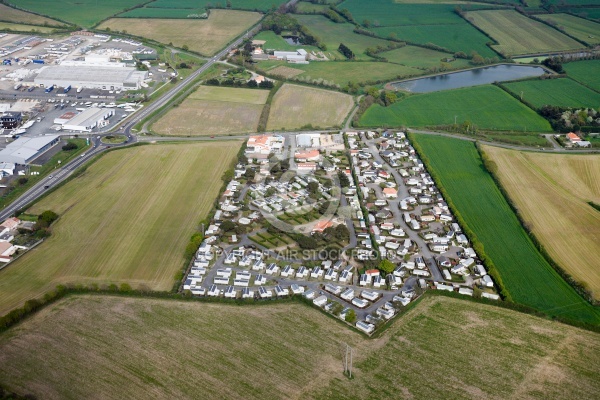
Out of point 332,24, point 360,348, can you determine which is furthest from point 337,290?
point 332,24

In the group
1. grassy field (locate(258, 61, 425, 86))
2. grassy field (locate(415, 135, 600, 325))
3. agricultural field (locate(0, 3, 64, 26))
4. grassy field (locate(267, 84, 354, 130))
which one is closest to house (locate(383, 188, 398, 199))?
grassy field (locate(415, 135, 600, 325))

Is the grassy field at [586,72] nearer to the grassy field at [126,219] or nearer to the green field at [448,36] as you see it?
the green field at [448,36]

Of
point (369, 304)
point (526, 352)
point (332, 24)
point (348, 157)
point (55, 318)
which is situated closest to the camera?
point (526, 352)

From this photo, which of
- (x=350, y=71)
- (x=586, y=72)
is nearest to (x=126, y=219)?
(x=350, y=71)

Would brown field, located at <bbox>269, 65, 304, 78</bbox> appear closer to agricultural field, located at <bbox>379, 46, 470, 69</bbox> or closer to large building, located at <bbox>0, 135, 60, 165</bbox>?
agricultural field, located at <bbox>379, 46, 470, 69</bbox>

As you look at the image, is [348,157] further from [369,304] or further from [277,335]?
[277,335]

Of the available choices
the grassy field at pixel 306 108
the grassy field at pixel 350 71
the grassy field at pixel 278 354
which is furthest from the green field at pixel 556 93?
the grassy field at pixel 278 354
